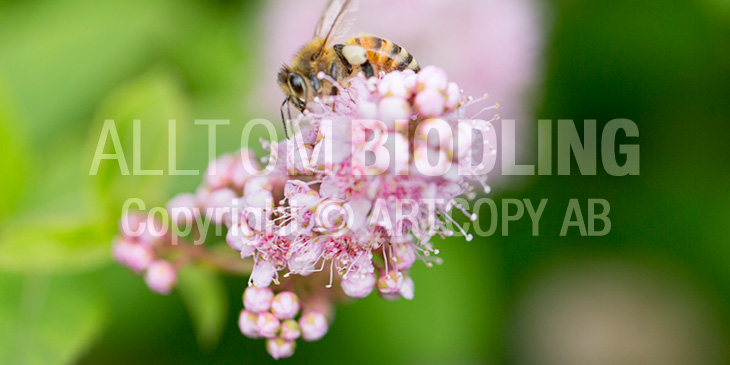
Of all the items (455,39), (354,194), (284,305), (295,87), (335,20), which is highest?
(455,39)

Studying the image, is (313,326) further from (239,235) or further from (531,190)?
(531,190)

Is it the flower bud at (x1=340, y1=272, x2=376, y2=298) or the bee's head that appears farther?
the bee's head

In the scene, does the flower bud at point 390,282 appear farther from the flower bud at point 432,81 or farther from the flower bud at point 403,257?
the flower bud at point 432,81

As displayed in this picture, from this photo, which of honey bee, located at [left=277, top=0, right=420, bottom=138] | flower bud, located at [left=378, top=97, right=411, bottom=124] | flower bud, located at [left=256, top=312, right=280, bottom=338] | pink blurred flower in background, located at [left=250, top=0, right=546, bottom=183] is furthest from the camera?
pink blurred flower in background, located at [left=250, top=0, right=546, bottom=183]

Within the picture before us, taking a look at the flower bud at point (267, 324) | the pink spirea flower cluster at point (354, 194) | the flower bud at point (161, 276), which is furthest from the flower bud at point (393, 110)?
the flower bud at point (161, 276)

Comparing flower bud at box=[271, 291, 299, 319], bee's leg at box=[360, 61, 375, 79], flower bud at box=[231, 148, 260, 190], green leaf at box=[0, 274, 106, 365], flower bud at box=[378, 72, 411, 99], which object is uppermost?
bee's leg at box=[360, 61, 375, 79]

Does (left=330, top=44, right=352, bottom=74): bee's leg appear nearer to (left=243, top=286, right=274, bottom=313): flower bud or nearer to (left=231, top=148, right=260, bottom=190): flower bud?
(left=231, top=148, right=260, bottom=190): flower bud

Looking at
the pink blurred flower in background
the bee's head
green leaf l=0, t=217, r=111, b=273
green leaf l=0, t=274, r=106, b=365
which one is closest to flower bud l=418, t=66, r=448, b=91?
the bee's head

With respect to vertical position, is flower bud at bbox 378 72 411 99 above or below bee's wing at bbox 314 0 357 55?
below

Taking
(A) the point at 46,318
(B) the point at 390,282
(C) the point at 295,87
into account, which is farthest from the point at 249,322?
(A) the point at 46,318
